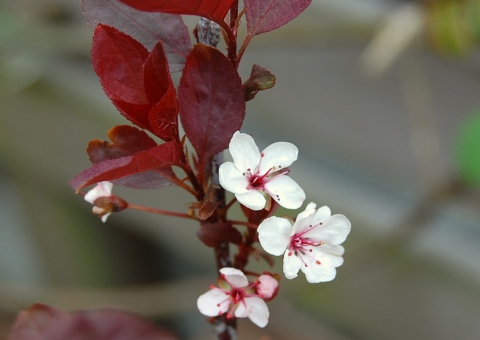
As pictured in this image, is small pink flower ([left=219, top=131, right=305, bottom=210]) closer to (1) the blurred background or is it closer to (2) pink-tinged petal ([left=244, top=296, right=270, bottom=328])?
(2) pink-tinged petal ([left=244, top=296, right=270, bottom=328])

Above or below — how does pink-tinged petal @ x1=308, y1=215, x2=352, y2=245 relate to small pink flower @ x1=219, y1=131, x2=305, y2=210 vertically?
below

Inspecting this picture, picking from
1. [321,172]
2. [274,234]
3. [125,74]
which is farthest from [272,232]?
[321,172]

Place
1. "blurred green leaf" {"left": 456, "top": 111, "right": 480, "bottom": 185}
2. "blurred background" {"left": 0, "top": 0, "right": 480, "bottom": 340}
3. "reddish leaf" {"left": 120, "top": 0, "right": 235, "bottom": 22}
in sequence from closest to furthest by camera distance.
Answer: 1. "reddish leaf" {"left": 120, "top": 0, "right": 235, "bottom": 22}
2. "blurred green leaf" {"left": 456, "top": 111, "right": 480, "bottom": 185}
3. "blurred background" {"left": 0, "top": 0, "right": 480, "bottom": 340}

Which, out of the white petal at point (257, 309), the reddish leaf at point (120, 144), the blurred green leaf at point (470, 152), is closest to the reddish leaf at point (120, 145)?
the reddish leaf at point (120, 144)

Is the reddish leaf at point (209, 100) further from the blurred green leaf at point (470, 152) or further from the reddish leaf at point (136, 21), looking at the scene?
the blurred green leaf at point (470, 152)

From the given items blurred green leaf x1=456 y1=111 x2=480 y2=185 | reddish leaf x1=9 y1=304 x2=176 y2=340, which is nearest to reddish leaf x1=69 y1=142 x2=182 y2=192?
reddish leaf x1=9 y1=304 x2=176 y2=340

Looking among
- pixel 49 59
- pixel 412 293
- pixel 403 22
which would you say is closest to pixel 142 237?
pixel 49 59
